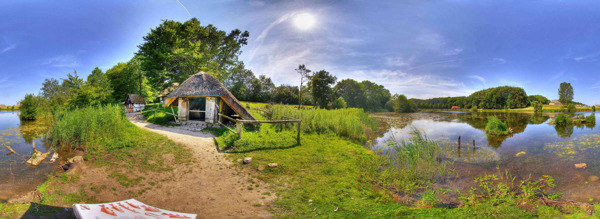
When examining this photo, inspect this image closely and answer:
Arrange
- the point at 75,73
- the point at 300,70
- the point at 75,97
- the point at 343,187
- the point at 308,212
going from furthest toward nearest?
the point at 300,70 → the point at 75,73 → the point at 75,97 → the point at 343,187 → the point at 308,212

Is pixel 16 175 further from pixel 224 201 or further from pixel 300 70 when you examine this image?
pixel 300 70

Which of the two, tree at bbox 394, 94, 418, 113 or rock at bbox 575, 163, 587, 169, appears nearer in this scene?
rock at bbox 575, 163, 587, 169

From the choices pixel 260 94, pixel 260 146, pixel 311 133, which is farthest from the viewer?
pixel 260 94

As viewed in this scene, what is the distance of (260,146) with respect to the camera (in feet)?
26.7

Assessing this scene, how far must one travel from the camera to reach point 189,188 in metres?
4.95

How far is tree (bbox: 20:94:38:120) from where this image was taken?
17750 mm

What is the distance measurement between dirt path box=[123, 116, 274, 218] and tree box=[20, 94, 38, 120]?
2248 cm

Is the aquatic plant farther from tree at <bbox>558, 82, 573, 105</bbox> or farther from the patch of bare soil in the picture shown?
tree at <bbox>558, 82, 573, 105</bbox>

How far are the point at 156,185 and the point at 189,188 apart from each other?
2.66ft

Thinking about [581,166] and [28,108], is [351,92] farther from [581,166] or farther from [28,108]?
[28,108]

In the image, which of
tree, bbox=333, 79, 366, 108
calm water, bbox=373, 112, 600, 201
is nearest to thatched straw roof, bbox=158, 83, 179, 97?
calm water, bbox=373, 112, 600, 201

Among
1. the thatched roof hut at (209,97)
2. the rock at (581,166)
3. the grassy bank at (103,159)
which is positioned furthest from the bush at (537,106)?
the grassy bank at (103,159)

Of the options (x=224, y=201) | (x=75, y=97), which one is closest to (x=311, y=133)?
(x=224, y=201)

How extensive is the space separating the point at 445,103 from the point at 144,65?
9935 centimetres
